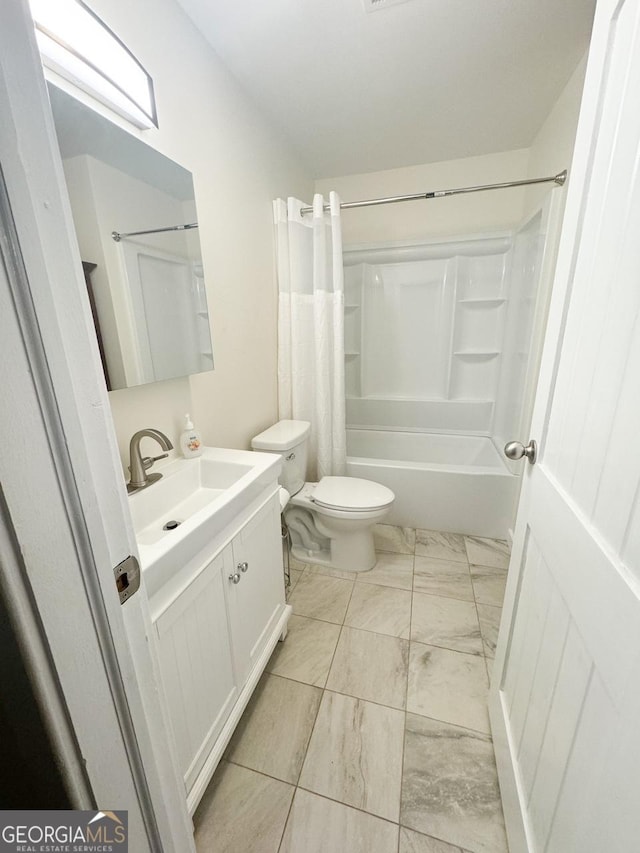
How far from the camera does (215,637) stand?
93 centimetres

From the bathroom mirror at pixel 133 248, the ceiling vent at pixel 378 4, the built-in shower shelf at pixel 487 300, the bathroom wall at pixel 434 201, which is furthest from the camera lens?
the built-in shower shelf at pixel 487 300

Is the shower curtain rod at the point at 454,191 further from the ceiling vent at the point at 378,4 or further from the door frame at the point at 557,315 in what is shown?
the door frame at the point at 557,315

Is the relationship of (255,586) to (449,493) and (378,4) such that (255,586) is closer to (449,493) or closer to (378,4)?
(449,493)

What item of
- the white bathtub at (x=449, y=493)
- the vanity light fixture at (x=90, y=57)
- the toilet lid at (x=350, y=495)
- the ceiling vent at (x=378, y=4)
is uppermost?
the ceiling vent at (x=378, y=4)

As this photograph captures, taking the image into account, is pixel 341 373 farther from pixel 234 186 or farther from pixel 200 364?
pixel 234 186

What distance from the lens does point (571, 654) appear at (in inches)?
24.9

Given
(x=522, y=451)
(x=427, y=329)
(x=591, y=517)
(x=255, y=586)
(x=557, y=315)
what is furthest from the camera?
(x=427, y=329)

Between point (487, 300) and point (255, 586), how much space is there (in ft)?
8.32

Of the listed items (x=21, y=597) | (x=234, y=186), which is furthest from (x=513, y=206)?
(x=21, y=597)

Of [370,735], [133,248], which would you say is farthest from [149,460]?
[370,735]

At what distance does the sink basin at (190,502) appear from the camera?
748mm

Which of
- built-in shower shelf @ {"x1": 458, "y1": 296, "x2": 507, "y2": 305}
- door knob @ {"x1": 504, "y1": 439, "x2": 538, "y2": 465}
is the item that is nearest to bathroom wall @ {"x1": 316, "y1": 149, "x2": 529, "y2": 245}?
built-in shower shelf @ {"x1": 458, "y1": 296, "x2": 507, "y2": 305}

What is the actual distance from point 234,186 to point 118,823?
195 cm

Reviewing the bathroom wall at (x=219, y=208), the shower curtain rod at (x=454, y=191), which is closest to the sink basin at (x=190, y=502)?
the bathroom wall at (x=219, y=208)
